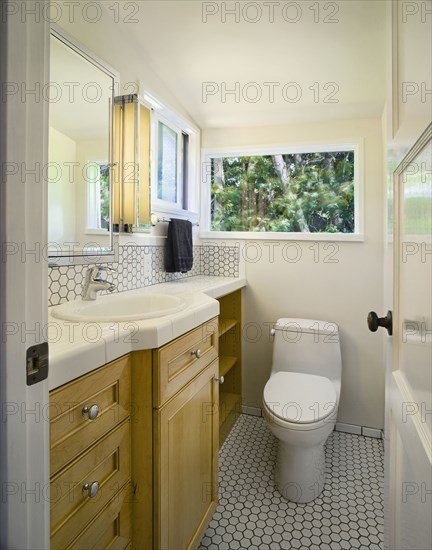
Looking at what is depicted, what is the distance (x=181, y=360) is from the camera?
118 cm

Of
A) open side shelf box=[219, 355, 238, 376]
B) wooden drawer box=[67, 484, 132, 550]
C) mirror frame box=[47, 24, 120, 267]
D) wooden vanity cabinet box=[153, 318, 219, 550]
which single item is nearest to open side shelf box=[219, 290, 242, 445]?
open side shelf box=[219, 355, 238, 376]

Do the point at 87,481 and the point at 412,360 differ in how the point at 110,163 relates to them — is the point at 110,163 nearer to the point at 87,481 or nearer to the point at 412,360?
the point at 87,481

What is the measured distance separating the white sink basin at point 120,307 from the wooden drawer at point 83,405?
0.20 metres

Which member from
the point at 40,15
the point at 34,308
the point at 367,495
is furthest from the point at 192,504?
the point at 40,15

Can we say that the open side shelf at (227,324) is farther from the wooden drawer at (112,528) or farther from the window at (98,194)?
the wooden drawer at (112,528)

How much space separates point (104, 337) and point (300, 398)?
3.99 ft

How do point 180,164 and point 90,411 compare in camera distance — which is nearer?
point 90,411

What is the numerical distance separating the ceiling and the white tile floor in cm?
210

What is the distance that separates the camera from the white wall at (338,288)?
86.2 inches

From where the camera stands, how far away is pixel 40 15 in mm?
503

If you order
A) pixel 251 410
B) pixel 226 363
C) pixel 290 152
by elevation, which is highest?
pixel 290 152

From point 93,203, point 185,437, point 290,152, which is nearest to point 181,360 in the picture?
point 185,437

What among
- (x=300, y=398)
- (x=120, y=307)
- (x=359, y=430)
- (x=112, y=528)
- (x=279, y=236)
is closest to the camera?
(x=112, y=528)

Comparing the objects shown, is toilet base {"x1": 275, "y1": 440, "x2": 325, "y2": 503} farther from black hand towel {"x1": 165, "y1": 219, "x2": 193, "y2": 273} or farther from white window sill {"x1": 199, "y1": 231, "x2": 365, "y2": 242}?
white window sill {"x1": 199, "y1": 231, "x2": 365, "y2": 242}
